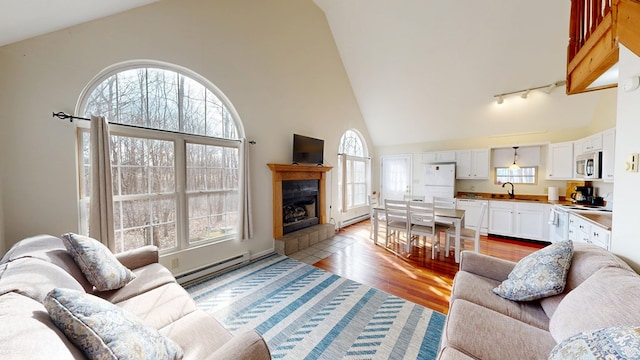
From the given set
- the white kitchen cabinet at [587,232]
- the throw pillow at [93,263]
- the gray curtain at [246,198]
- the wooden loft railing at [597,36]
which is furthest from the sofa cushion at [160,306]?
the white kitchen cabinet at [587,232]

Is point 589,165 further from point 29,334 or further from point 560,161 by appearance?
point 29,334

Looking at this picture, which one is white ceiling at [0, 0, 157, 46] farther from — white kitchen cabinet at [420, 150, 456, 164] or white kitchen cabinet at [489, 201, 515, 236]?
white kitchen cabinet at [489, 201, 515, 236]

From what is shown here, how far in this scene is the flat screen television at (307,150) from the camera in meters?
4.00

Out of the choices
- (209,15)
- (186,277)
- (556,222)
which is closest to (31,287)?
(186,277)

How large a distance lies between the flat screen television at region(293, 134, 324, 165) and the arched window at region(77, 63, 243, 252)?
3.51 ft

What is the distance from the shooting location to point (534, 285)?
146 cm

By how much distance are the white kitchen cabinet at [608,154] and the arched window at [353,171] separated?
397 cm

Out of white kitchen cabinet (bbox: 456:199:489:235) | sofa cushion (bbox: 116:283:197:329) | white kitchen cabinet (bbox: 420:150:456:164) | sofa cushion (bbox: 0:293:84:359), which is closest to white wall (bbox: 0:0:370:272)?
sofa cushion (bbox: 116:283:197:329)

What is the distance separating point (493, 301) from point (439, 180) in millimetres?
4359

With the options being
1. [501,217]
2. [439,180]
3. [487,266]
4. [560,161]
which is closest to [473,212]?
[501,217]

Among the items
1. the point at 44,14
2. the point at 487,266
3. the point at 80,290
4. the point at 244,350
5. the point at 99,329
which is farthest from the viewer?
the point at 487,266

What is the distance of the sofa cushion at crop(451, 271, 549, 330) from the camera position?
4.61 ft

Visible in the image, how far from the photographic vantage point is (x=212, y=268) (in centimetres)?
289

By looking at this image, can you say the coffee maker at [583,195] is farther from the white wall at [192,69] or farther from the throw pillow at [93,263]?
the throw pillow at [93,263]
